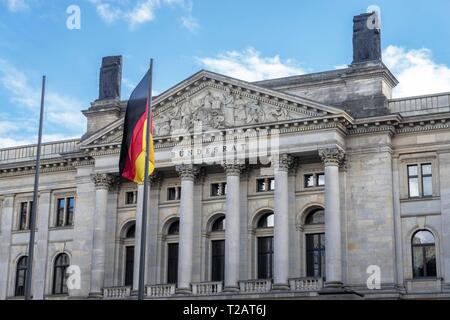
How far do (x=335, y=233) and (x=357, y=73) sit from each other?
10.2 m

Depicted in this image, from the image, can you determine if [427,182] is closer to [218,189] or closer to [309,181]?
[309,181]

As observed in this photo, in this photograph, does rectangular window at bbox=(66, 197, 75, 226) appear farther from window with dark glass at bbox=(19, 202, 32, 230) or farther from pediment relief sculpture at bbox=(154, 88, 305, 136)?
pediment relief sculpture at bbox=(154, 88, 305, 136)

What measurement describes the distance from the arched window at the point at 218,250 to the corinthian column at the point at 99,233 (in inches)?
283

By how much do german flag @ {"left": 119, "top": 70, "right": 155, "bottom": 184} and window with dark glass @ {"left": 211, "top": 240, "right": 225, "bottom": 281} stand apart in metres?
20.2

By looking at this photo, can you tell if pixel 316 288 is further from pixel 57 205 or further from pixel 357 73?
pixel 57 205

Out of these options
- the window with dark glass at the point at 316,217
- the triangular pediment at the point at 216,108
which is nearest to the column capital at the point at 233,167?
the triangular pediment at the point at 216,108

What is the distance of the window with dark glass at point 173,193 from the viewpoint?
2007 inches

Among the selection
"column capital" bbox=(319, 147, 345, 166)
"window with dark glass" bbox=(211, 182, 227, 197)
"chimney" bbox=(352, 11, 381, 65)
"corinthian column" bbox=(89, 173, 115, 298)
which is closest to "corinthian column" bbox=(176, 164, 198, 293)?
"window with dark glass" bbox=(211, 182, 227, 197)

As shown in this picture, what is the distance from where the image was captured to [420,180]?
4519 cm

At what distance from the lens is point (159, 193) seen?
5134 centimetres

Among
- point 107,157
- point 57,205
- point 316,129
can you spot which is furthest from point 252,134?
point 57,205

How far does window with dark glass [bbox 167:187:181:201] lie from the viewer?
167 feet

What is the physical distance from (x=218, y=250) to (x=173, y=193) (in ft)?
16.4
